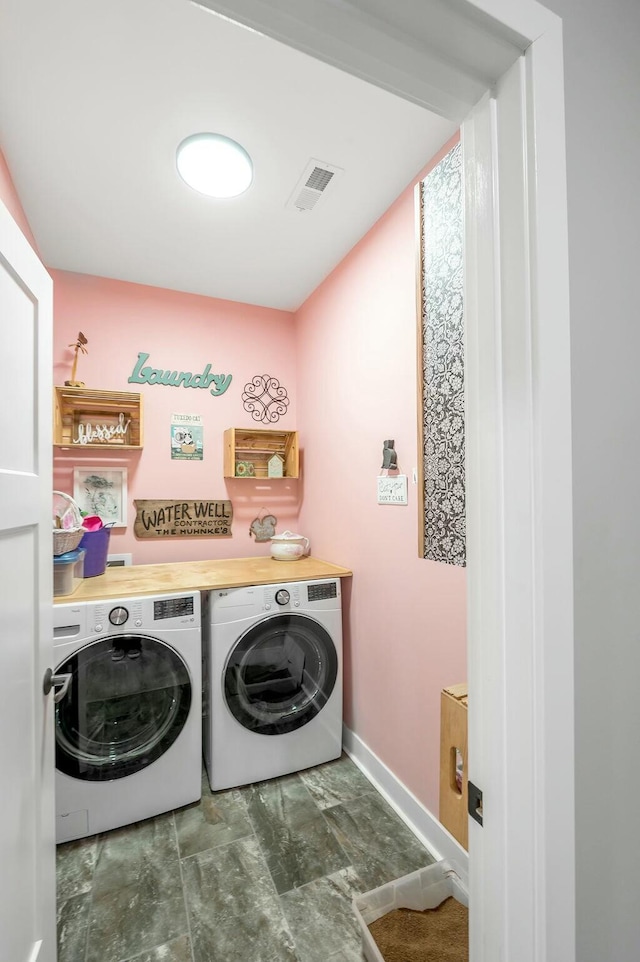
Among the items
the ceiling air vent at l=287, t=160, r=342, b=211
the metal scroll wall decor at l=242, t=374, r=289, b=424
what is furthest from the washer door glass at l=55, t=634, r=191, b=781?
the ceiling air vent at l=287, t=160, r=342, b=211

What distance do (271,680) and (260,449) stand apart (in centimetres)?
146

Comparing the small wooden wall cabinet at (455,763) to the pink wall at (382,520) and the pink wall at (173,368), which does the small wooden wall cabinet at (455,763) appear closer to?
the pink wall at (382,520)

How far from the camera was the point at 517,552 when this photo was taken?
58 cm

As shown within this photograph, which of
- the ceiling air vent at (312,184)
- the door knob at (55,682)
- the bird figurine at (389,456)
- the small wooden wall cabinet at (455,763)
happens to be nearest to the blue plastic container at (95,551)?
the door knob at (55,682)

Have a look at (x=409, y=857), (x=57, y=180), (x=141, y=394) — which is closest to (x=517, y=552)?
(x=409, y=857)

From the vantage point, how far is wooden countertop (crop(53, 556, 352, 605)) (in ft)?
5.91

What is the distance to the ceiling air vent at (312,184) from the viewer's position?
167 centimetres

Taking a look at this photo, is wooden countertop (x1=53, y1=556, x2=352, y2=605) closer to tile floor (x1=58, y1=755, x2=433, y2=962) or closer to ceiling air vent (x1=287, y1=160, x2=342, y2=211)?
tile floor (x1=58, y1=755, x2=433, y2=962)

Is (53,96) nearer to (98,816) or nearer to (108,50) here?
(108,50)

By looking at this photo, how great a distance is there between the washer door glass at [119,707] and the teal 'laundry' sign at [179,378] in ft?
5.19

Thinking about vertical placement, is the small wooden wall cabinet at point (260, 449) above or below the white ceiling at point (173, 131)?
below

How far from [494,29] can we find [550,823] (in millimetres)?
1091

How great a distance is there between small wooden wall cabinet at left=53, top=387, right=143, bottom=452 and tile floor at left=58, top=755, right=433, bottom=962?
1892 mm

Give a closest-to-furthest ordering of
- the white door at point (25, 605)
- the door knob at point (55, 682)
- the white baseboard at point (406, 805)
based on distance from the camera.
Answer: the white door at point (25, 605)
the door knob at point (55, 682)
the white baseboard at point (406, 805)
